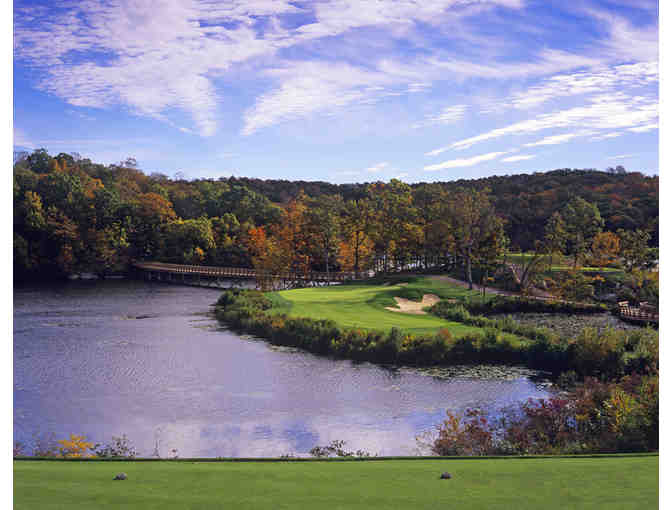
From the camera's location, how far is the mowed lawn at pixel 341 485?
140 inches

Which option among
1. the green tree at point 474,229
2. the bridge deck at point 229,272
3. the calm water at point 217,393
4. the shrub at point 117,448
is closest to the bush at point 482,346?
the calm water at point 217,393

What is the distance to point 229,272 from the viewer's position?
2831 centimetres

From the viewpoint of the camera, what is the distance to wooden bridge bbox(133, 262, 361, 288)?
85.6ft

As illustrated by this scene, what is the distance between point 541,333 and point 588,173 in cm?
687

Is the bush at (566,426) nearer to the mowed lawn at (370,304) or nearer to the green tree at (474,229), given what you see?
the mowed lawn at (370,304)

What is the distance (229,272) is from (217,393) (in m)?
19.1

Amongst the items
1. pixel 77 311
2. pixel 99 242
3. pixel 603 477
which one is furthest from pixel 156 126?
pixel 99 242

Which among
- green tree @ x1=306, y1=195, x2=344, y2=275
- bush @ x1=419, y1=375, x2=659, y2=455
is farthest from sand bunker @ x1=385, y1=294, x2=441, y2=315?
bush @ x1=419, y1=375, x2=659, y2=455

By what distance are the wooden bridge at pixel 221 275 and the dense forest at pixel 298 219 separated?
800 mm

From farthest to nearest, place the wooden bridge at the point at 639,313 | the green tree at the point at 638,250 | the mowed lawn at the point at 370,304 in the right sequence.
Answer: the mowed lawn at the point at 370,304 < the wooden bridge at the point at 639,313 < the green tree at the point at 638,250

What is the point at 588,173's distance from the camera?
56.0 feet

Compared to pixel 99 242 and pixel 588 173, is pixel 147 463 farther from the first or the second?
pixel 99 242

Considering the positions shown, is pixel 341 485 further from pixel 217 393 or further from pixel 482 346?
pixel 482 346

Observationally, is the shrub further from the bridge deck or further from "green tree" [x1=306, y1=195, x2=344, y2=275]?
"green tree" [x1=306, y1=195, x2=344, y2=275]
